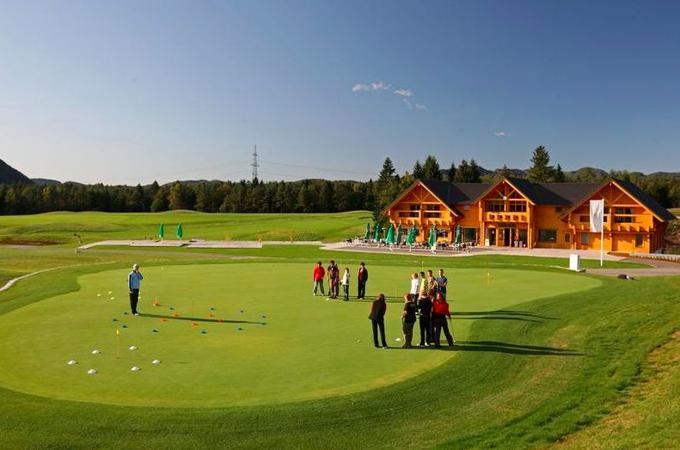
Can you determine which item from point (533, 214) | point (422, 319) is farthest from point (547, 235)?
point (422, 319)

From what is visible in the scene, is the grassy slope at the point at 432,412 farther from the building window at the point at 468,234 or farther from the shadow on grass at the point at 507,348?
the building window at the point at 468,234

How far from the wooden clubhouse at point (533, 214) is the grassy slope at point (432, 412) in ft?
163

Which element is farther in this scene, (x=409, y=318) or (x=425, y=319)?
(x=425, y=319)

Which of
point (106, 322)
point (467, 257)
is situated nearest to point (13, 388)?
point (106, 322)

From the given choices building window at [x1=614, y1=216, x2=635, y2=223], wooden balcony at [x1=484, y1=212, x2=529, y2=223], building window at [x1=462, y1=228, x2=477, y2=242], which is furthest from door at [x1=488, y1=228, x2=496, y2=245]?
building window at [x1=614, y1=216, x2=635, y2=223]

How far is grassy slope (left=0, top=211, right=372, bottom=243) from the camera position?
294 ft

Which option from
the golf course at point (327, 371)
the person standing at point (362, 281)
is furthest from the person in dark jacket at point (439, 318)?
the person standing at point (362, 281)

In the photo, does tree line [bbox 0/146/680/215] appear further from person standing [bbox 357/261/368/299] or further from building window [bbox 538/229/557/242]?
person standing [bbox 357/261/368/299]

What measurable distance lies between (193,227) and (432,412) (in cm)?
9751

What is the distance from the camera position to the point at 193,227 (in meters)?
106

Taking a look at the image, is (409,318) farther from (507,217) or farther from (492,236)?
(492,236)

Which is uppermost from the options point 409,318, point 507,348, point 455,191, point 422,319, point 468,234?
point 455,191

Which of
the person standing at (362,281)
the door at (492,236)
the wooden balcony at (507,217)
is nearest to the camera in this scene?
the person standing at (362,281)

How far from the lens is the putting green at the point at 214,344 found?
539 inches
